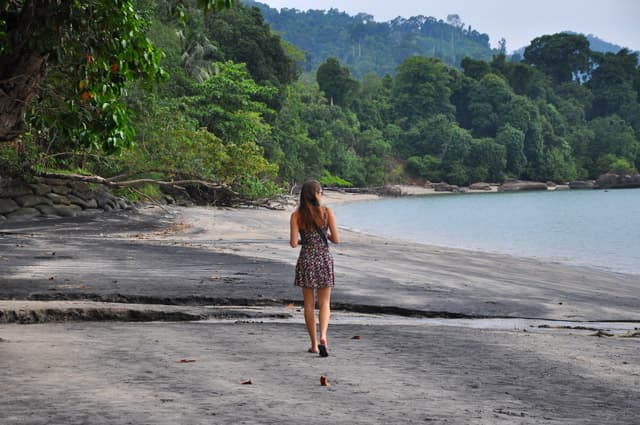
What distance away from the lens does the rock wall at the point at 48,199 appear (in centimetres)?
2450

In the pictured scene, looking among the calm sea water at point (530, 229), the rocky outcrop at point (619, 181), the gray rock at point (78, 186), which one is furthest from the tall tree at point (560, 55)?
the gray rock at point (78, 186)

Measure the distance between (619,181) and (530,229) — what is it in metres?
74.2

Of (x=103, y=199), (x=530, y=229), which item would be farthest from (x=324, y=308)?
(x=530, y=229)

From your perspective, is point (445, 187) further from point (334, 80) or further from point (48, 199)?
point (48, 199)

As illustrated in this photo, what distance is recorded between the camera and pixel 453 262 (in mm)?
19703

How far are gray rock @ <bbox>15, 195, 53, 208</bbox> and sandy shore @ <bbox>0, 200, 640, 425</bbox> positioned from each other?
8704 mm

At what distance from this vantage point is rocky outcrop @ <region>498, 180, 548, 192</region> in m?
106

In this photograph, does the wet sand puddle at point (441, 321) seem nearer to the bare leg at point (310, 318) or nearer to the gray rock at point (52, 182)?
the bare leg at point (310, 318)

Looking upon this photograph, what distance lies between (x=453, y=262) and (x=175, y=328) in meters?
12.3

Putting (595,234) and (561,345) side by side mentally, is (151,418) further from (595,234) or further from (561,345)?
(595,234)

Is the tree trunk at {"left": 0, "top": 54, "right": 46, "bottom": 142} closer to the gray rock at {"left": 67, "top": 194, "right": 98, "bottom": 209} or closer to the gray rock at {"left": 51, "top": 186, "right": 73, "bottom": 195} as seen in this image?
the gray rock at {"left": 51, "top": 186, "right": 73, "bottom": 195}

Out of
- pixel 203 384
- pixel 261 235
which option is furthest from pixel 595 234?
pixel 203 384


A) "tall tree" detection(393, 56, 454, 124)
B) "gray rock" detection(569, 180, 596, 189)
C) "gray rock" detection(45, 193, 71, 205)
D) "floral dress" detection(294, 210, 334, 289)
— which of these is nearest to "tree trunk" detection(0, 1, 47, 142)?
"floral dress" detection(294, 210, 334, 289)

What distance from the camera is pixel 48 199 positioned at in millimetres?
25594
